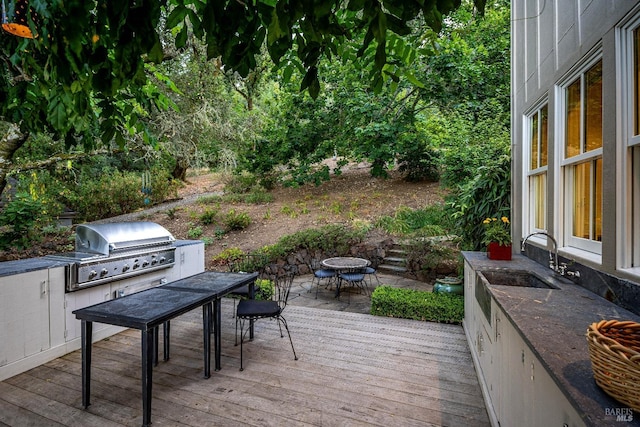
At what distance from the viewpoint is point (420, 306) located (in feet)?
14.5

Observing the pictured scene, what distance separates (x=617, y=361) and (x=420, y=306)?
12.0 feet

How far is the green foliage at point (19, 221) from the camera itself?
20.9 feet

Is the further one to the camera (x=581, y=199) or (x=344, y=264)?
(x=344, y=264)

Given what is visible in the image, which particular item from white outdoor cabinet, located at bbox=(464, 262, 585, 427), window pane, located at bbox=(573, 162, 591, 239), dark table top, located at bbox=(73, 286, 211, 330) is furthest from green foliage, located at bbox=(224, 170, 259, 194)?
window pane, located at bbox=(573, 162, 591, 239)

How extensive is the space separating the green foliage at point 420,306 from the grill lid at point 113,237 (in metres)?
3.23

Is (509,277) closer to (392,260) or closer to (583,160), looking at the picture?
(583,160)

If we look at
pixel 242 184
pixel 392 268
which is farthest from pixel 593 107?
pixel 242 184

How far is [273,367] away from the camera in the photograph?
317 cm

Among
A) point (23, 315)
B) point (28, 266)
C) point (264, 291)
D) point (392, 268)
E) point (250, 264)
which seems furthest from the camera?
point (392, 268)

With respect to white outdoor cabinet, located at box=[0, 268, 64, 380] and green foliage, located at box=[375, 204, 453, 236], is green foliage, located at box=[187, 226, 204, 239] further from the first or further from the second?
white outdoor cabinet, located at box=[0, 268, 64, 380]

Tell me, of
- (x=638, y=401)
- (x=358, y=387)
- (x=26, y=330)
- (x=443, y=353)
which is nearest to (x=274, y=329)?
(x=358, y=387)

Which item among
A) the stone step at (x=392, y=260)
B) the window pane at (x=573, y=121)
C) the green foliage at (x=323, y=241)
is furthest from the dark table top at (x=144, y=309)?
the stone step at (x=392, y=260)

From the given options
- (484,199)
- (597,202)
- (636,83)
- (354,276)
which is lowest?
(354,276)

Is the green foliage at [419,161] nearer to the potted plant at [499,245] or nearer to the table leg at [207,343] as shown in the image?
the potted plant at [499,245]
